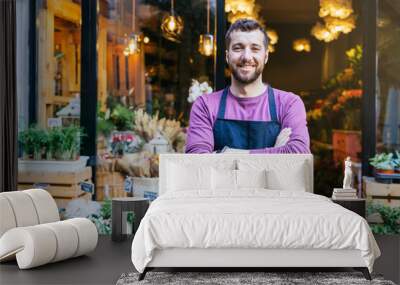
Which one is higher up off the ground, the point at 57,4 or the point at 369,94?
the point at 57,4

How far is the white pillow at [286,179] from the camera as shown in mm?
7221

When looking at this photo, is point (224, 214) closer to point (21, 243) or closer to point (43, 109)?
point (21, 243)

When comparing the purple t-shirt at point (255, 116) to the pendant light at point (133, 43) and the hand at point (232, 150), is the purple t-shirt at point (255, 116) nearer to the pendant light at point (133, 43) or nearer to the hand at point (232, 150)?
the hand at point (232, 150)

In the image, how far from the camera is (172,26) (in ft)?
27.1

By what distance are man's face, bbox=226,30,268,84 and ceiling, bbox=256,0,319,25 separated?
26 centimetres

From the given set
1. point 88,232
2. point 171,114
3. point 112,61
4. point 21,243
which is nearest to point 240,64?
point 171,114

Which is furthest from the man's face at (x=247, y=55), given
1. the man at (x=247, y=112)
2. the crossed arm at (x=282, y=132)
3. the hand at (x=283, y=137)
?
the hand at (x=283, y=137)

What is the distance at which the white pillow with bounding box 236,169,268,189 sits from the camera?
7078 millimetres

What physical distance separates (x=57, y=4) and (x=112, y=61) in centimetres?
94

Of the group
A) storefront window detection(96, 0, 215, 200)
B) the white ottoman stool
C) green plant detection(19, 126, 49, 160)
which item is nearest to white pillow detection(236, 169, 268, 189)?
storefront window detection(96, 0, 215, 200)

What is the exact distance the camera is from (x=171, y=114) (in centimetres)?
828

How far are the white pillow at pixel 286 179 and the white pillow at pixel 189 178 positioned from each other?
0.64 metres

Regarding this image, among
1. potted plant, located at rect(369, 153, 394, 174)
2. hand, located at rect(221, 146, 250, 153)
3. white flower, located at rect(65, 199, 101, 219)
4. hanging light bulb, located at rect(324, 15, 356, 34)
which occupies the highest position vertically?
hanging light bulb, located at rect(324, 15, 356, 34)

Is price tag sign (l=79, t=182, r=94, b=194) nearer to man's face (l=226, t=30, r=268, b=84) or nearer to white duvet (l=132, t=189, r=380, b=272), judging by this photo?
man's face (l=226, t=30, r=268, b=84)
